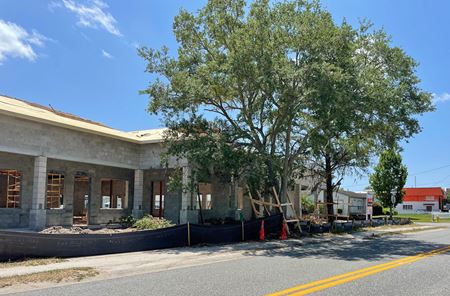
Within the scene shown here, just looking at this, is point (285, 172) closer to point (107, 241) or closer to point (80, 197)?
point (107, 241)

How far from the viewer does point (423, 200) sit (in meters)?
104

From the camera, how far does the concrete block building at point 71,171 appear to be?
21.9 metres

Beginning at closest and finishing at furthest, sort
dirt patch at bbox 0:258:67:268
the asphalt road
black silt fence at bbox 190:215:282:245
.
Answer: the asphalt road, dirt patch at bbox 0:258:67:268, black silt fence at bbox 190:215:282:245

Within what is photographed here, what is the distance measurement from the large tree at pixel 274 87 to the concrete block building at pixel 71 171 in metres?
4.27

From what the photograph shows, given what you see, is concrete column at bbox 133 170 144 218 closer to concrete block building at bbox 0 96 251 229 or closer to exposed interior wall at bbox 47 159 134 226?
concrete block building at bbox 0 96 251 229

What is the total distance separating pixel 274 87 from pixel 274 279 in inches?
419

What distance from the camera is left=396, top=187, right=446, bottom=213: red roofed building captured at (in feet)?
336

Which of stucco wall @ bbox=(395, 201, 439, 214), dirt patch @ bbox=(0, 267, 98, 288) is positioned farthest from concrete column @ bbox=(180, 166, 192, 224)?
stucco wall @ bbox=(395, 201, 439, 214)

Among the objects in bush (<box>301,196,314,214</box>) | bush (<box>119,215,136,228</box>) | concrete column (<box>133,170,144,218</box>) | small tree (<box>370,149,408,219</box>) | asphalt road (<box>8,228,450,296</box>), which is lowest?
asphalt road (<box>8,228,450,296</box>)

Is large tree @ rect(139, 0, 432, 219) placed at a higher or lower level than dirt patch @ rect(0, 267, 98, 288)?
higher

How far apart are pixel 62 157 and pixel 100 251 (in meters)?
10.6

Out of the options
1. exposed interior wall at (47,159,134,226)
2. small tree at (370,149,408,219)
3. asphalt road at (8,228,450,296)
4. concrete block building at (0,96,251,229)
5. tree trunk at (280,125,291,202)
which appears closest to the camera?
asphalt road at (8,228,450,296)

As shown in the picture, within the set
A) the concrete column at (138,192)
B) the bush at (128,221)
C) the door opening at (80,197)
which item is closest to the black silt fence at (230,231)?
the bush at (128,221)

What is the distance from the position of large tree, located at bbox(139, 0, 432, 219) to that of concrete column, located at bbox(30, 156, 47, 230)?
248 inches
